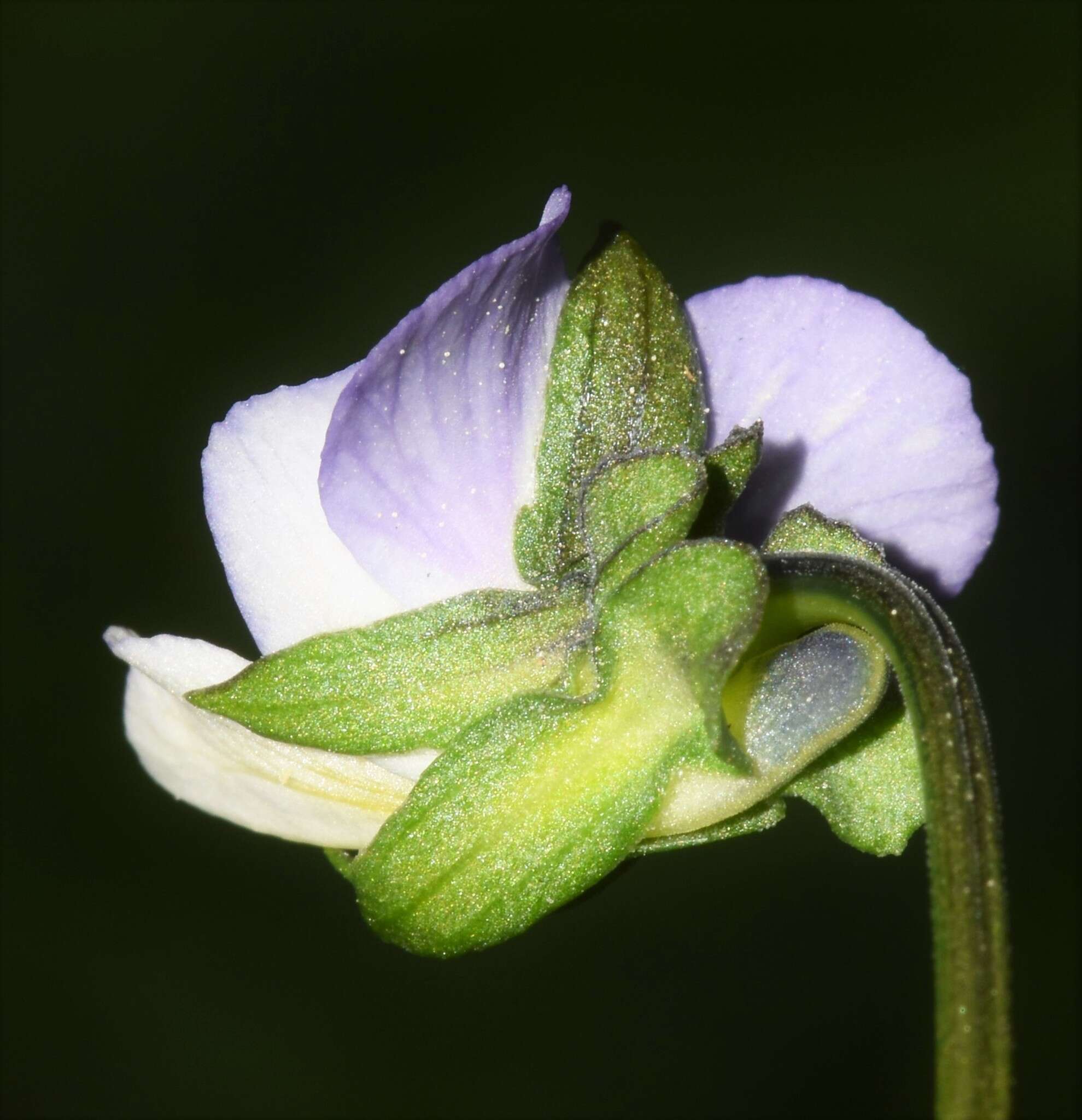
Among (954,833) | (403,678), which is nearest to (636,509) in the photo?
(403,678)

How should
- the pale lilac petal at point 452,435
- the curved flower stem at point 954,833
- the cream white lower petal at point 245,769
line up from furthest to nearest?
the cream white lower petal at point 245,769, the pale lilac petal at point 452,435, the curved flower stem at point 954,833

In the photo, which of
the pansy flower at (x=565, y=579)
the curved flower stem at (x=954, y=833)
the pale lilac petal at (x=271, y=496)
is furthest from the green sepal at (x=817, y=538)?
the pale lilac petal at (x=271, y=496)

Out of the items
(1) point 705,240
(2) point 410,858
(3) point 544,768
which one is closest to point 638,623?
(3) point 544,768

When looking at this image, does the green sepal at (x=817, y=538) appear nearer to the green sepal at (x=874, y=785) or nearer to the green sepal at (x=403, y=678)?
the green sepal at (x=874, y=785)

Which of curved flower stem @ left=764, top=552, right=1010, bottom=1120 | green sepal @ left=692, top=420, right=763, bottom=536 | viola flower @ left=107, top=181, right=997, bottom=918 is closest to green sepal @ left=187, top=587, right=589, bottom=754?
viola flower @ left=107, top=181, right=997, bottom=918

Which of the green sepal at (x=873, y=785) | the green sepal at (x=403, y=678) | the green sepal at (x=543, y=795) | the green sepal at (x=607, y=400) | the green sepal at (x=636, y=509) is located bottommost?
the green sepal at (x=873, y=785)

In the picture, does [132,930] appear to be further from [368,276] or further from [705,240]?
[705,240]

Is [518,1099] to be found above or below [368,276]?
below
